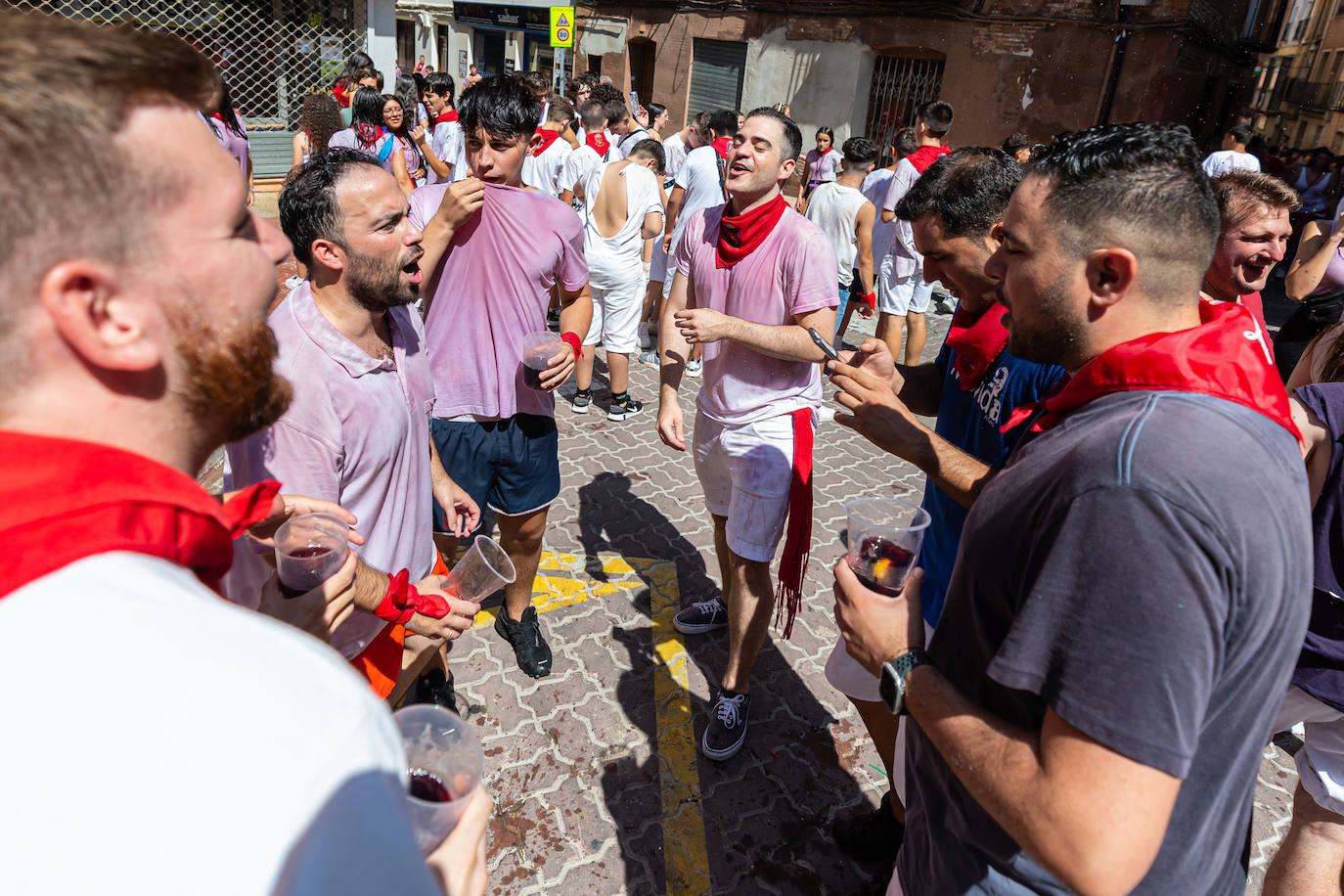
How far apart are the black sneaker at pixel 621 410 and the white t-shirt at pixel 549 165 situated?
2.94 metres

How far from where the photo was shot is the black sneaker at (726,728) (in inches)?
132

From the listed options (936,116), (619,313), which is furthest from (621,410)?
(936,116)

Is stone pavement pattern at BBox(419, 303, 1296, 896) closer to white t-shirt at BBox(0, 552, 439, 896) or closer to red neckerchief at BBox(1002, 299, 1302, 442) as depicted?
red neckerchief at BBox(1002, 299, 1302, 442)

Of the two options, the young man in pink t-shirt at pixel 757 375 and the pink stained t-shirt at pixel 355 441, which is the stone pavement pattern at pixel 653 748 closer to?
the young man in pink t-shirt at pixel 757 375

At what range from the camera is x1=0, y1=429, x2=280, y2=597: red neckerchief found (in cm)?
74

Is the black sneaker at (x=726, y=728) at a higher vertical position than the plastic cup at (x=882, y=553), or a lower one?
lower

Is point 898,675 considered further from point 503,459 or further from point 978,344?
point 503,459

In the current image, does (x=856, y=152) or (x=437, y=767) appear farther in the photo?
(x=856, y=152)

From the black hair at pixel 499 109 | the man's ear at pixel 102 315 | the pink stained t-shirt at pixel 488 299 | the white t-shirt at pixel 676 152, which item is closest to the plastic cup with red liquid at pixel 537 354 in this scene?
the pink stained t-shirt at pixel 488 299

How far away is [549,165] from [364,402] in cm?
662

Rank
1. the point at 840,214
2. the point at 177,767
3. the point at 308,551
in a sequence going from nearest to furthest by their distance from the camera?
the point at 177,767 < the point at 308,551 < the point at 840,214

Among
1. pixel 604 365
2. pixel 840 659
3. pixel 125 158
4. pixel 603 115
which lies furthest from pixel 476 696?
pixel 603 115

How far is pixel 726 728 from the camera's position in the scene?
11.1 feet

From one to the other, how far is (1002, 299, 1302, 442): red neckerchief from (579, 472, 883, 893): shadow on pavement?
7.20 ft
